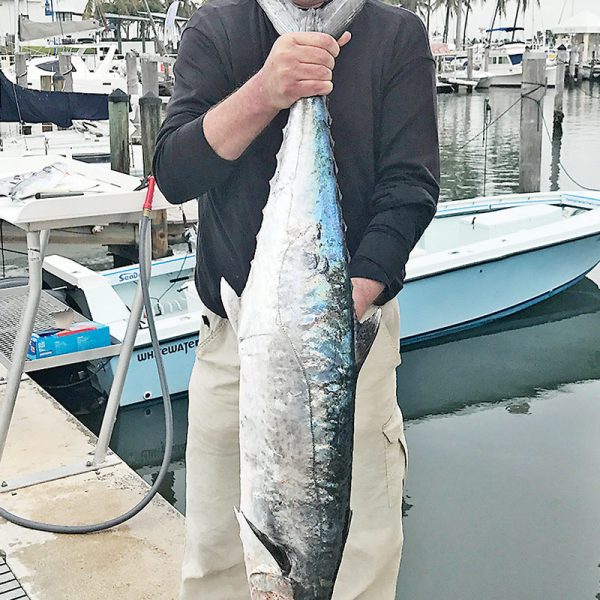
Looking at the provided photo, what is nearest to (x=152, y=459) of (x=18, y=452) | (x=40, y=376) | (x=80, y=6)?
(x=40, y=376)

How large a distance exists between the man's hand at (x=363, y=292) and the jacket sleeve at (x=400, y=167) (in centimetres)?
1

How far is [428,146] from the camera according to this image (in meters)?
2.01

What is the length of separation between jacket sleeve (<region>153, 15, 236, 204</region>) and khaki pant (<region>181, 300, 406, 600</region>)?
420 mm

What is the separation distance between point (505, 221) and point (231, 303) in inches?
280

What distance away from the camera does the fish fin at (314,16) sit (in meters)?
1.75

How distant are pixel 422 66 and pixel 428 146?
0.19 metres

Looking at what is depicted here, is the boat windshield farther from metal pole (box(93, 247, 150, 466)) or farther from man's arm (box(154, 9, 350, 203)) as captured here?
man's arm (box(154, 9, 350, 203))

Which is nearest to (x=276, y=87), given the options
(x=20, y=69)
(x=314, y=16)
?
Answer: (x=314, y=16)

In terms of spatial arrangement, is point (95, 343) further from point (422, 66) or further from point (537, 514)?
point (422, 66)

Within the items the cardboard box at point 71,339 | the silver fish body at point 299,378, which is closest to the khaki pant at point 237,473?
the silver fish body at point 299,378

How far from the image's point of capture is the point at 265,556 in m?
1.73

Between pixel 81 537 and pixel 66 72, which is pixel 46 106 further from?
pixel 81 537

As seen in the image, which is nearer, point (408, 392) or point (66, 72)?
point (408, 392)

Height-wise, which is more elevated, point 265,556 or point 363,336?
point 363,336
